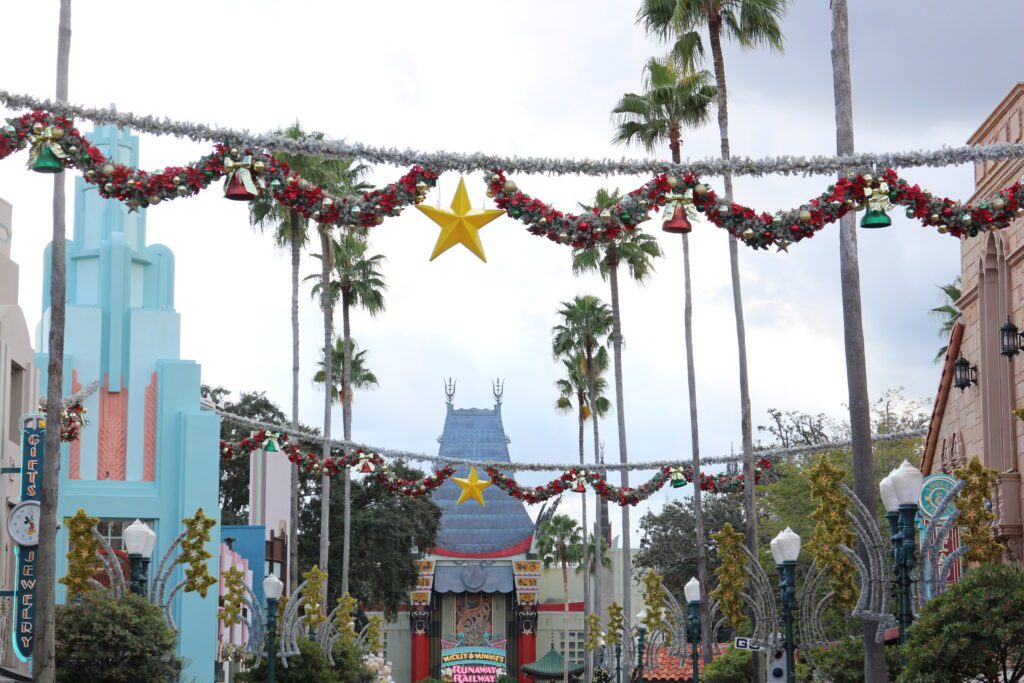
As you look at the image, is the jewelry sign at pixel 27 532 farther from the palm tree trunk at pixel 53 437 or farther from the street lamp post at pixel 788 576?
the street lamp post at pixel 788 576

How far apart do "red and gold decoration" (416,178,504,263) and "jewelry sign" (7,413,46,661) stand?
29.3ft

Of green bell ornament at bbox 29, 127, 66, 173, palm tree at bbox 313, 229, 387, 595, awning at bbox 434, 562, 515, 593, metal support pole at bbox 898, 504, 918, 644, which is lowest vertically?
metal support pole at bbox 898, 504, 918, 644

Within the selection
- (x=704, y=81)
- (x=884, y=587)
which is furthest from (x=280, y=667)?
(x=884, y=587)

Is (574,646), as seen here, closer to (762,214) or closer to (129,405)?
(129,405)

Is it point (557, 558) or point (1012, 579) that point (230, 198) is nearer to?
point (1012, 579)

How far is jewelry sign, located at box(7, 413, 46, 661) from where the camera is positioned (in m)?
21.5

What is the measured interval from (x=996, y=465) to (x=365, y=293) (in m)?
25.9

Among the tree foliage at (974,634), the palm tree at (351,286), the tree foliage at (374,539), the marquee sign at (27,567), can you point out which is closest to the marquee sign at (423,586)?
the tree foliage at (374,539)

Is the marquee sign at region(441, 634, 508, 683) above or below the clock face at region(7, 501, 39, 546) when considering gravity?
below

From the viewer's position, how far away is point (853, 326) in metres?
19.2

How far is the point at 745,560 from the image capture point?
23922 millimetres

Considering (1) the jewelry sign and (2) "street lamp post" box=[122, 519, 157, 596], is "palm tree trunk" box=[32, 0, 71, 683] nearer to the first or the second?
(1) the jewelry sign

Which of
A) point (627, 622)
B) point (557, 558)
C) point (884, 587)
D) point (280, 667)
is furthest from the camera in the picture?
point (557, 558)

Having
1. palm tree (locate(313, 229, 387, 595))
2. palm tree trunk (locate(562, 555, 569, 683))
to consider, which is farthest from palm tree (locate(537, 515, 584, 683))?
palm tree (locate(313, 229, 387, 595))
